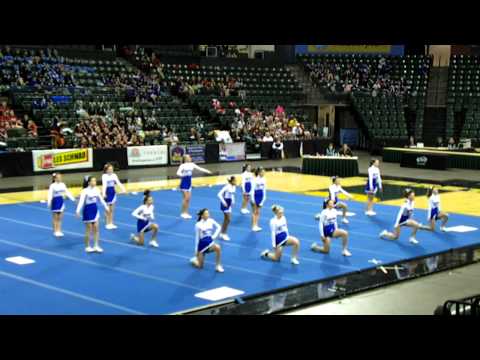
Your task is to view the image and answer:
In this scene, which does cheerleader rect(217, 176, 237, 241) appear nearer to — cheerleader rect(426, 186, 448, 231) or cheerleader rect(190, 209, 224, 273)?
cheerleader rect(190, 209, 224, 273)

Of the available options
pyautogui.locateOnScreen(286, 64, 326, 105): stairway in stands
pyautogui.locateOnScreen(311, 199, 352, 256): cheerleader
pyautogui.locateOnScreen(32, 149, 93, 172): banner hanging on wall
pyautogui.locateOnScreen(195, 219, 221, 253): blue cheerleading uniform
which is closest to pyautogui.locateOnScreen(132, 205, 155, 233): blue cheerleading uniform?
pyautogui.locateOnScreen(195, 219, 221, 253): blue cheerleading uniform

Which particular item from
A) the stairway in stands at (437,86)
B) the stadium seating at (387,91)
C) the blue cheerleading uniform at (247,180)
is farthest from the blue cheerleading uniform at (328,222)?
the stairway in stands at (437,86)

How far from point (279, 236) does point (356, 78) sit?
115 feet

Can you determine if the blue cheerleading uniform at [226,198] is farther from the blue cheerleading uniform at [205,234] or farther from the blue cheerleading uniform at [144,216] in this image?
the blue cheerleading uniform at [205,234]

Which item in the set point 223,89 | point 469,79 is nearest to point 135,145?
point 223,89

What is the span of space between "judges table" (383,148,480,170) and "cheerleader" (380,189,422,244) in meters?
17.2

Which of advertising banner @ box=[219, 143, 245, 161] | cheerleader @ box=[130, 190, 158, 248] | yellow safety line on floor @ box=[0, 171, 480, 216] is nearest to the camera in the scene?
cheerleader @ box=[130, 190, 158, 248]

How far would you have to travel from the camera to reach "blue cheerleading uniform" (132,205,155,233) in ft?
52.7

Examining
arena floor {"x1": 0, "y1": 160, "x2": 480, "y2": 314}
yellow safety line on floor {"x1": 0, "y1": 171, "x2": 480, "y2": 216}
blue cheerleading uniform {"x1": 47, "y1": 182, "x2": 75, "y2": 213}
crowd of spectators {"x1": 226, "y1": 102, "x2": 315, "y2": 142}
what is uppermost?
crowd of spectators {"x1": 226, "y1": 102, "x2": 315, "y2": 142}

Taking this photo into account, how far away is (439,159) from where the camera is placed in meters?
34.2

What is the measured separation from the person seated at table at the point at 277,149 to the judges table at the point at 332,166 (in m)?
6.76

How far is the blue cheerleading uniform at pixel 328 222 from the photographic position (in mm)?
15516

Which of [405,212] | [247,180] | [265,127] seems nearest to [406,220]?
[405,212]
